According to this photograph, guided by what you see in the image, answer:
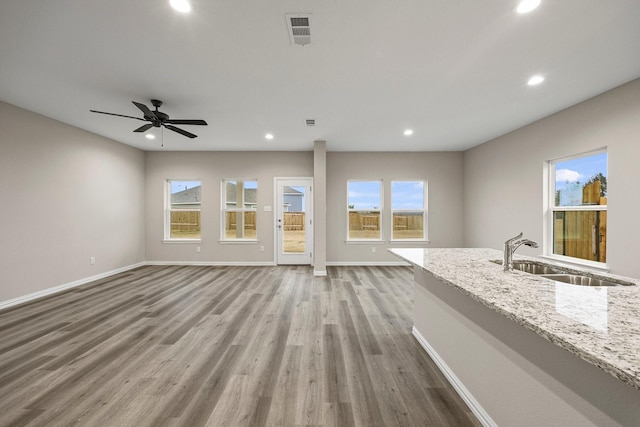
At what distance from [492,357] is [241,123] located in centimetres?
427

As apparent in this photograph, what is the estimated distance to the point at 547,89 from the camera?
3.12m

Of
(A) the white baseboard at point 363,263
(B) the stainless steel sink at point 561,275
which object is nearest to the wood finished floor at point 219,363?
(B) the stainless steel sink at point 561,275

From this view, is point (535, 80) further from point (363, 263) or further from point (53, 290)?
point (53, 290)

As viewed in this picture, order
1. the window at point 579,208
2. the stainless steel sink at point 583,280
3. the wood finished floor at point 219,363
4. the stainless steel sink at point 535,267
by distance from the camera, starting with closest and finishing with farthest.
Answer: the stainless steel sink at point 583,280
the wood finished floor at point 219,363
the stainless steel sink at point 535,267
the window at point 579,208

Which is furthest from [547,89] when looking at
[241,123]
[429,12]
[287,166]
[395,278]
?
[287,166]

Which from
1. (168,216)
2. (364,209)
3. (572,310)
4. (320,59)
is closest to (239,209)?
(168,216)

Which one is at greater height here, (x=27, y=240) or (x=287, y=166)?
(x=287, y=166)

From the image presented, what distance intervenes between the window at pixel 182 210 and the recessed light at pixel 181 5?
5000 mm

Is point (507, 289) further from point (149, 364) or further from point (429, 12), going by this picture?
point (149, 364)

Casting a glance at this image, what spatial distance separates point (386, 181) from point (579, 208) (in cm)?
340

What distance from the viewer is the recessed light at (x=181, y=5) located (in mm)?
1831

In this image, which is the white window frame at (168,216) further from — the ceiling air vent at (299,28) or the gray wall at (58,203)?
the ceiling air vent at (299,28)

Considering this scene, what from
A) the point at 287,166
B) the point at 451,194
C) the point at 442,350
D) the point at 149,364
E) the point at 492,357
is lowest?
the point at 149,364

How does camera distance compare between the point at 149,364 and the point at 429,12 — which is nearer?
the point at 429,12
